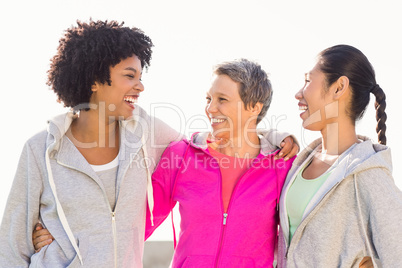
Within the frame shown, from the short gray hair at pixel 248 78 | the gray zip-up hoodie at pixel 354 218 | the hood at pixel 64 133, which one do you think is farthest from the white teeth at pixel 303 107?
the hood at pixel 64 133

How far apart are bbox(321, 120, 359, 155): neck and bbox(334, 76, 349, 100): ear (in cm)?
16

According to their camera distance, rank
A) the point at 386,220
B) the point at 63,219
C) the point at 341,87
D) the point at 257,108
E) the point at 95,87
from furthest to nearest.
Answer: the point at 257,108, the point at 95,87, the point at 341,87, the point at 63,219, the point at 386,220

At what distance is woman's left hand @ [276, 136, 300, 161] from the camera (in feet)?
9.39

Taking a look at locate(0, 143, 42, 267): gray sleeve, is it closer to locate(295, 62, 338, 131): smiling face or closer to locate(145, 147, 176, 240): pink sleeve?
locate(145, 147, 176, 240): pink sleeve

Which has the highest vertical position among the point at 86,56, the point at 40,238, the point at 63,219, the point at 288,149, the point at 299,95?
the point at 86,56

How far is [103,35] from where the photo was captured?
2.90 m

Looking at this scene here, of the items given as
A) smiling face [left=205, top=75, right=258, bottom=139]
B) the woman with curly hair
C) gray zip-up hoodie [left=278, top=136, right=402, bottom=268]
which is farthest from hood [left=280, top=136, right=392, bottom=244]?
the woman with curly hair

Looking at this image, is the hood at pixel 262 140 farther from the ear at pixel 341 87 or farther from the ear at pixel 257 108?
the ear at pixel 341 87

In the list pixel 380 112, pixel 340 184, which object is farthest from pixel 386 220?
pixel 380 112

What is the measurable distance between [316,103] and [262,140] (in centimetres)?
47

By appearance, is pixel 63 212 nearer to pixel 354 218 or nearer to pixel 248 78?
pixel 248 78

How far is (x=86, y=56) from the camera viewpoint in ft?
9.42

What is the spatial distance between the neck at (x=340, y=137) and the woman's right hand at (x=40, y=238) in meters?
1.72

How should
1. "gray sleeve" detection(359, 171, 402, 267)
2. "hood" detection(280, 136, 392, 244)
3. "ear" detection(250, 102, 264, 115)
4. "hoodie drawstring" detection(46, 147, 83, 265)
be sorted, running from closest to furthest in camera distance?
"gray sleeve" detection(359, 171, 402, 267) → "hood" detection(280, 136, 392, 244) → "hoodie drawstring" detection(46, 147, 83, 265) → "ear" detection(250, 102, 264, 115)
